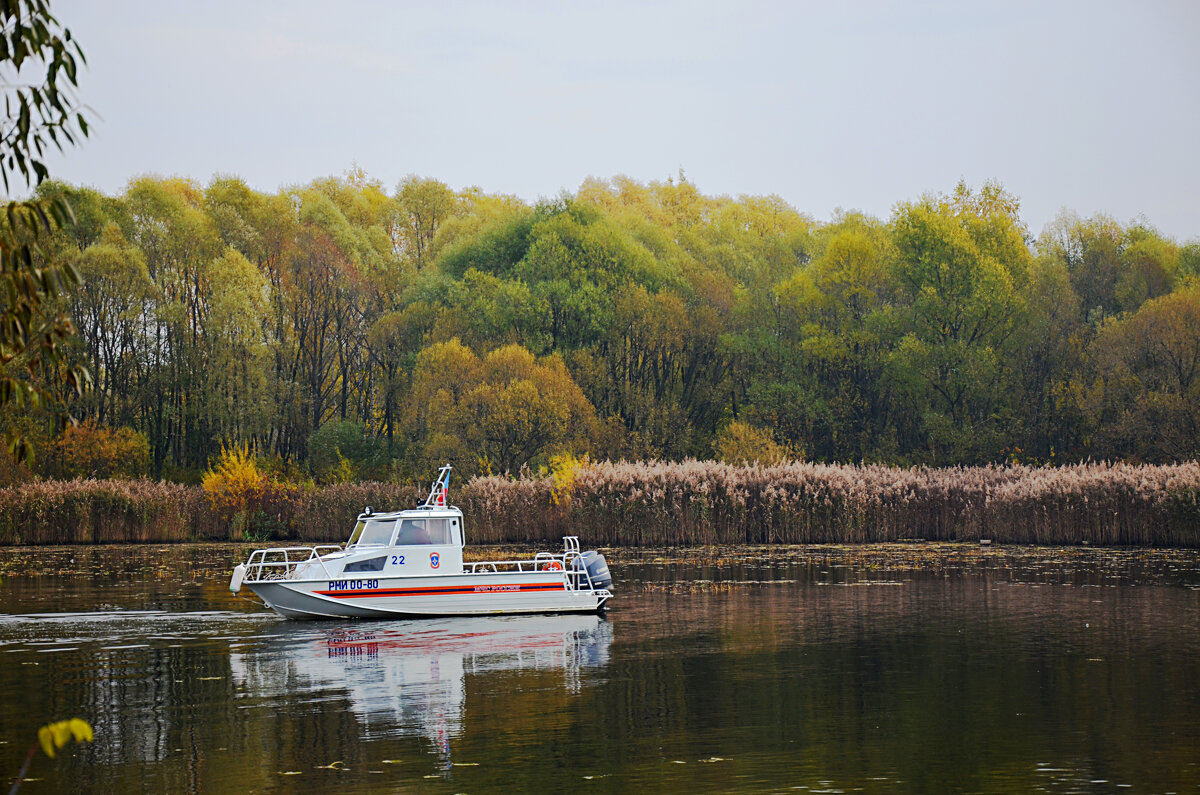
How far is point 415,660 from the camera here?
22.3 metres

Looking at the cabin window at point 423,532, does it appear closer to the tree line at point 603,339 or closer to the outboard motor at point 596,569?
the outboard motor at point 596,569

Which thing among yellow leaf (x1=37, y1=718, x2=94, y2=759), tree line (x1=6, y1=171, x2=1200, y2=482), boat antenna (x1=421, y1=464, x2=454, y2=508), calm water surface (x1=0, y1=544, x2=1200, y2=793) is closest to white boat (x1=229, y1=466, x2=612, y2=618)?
calm water surface (x1=0, y1=544, x2=1200, y2=793)

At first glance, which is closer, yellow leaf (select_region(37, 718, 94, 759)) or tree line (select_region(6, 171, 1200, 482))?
yellow leaf (select_region(37, 718, 94, 759))

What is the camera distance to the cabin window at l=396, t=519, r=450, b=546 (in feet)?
95.0

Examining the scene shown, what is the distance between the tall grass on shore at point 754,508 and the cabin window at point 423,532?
16.7 metres

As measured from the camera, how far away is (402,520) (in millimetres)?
28984

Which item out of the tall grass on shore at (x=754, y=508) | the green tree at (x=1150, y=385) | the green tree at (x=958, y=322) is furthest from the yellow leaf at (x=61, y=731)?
the green tree at (x=958, y=322)

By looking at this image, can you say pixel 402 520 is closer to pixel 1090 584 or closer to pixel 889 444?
pixel 1090 584

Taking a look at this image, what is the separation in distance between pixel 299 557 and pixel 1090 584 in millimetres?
25164

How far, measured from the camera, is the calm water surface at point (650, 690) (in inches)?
544

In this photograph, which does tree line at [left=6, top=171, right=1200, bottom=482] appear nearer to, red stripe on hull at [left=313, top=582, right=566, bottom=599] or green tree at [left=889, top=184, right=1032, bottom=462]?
green tree at [left=889, top=184, right=1032, bottom=462]

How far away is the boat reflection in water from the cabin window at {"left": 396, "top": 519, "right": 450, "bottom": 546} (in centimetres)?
173

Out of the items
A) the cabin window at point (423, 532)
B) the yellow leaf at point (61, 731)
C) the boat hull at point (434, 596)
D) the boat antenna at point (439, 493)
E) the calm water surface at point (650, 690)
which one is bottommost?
the calm water surface at point (650, 690)

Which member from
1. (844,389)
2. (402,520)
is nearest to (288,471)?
(844,389)
